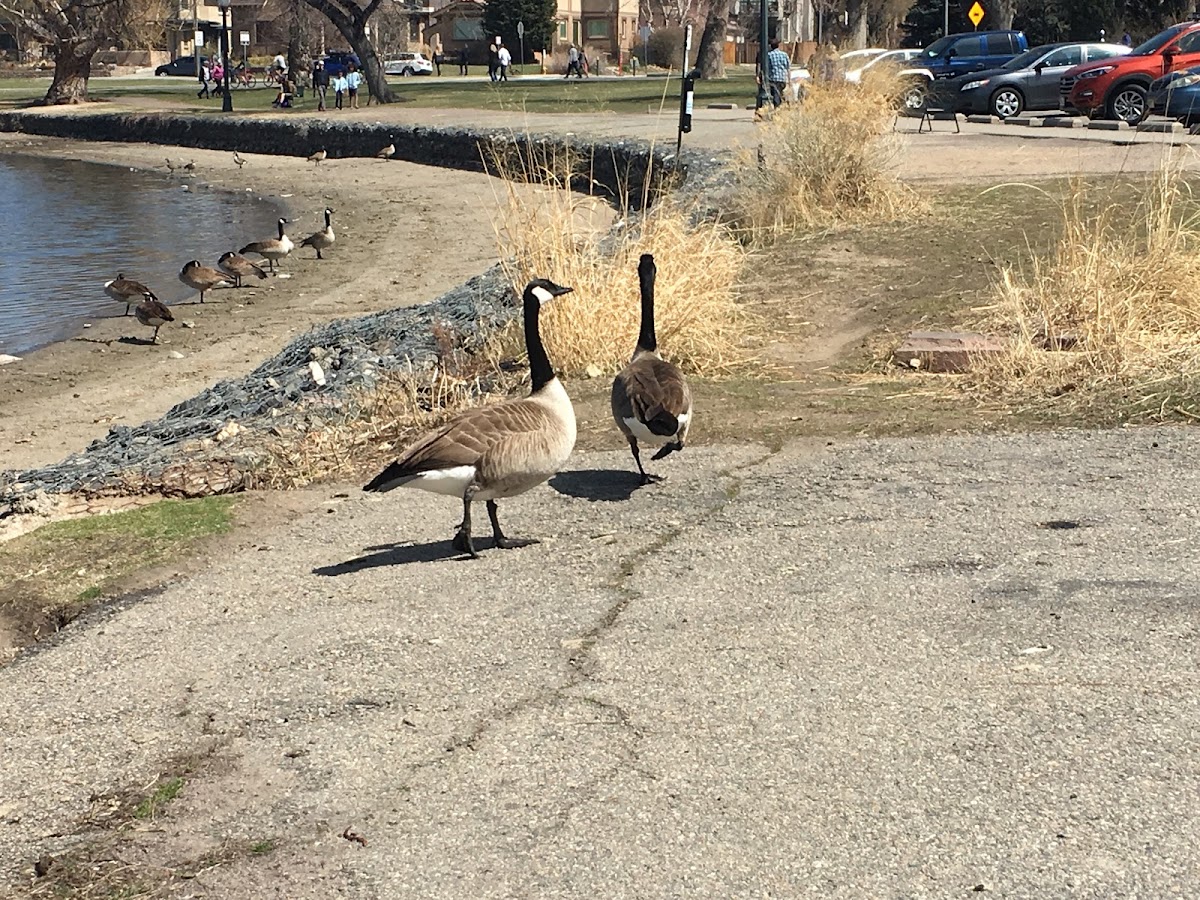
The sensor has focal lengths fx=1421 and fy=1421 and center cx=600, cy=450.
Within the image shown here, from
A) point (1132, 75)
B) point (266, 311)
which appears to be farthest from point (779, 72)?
point (266, 311)

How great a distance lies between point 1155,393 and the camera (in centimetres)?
930

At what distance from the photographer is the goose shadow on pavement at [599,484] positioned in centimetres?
816

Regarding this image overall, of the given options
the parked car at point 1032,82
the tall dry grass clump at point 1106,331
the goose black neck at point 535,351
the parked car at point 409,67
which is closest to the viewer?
the goose black neck at point 535,351

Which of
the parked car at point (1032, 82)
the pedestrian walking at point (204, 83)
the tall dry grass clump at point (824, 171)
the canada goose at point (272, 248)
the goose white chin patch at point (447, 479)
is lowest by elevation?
the goose white chin patch at point (447, 479)

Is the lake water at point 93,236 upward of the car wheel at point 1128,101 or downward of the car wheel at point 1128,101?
downward

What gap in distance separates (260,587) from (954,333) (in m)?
6.53

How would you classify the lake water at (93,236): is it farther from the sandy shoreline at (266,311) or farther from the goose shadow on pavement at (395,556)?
the goose shadow on pavement at (395,556)

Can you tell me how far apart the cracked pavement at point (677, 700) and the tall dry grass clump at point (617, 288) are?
11.3 ft

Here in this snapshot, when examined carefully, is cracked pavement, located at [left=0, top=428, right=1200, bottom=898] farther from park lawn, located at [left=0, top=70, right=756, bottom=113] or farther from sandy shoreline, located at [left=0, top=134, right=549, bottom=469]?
park lawn, located at [left=0, top=70, right=756, bottom=113]

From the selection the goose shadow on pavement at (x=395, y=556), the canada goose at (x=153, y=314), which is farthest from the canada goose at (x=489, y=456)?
the canada goose at (x=153, y=314)

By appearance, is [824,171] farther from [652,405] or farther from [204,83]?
[204,83]

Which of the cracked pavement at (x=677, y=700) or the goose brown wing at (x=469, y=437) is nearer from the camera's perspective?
the cracked pavement at (x=677, y=700)

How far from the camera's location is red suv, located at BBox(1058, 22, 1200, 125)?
103 feet

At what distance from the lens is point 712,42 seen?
63312 millimetres
